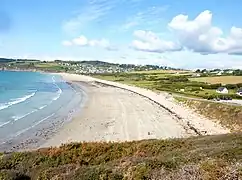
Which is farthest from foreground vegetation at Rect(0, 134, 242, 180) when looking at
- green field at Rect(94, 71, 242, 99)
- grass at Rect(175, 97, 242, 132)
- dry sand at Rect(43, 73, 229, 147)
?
green field at Rect(94, 71, 242, 99)

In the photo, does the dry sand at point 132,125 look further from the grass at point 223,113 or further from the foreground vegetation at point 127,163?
the foreground vegetation at point 127,163

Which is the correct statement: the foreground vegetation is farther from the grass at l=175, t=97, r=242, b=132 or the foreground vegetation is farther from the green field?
the green field

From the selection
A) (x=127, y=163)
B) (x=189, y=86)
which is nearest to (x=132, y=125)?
(x=127, y=163)

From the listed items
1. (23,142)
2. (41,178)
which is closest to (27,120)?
(23,142)

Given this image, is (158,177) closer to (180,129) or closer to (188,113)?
(180,129)

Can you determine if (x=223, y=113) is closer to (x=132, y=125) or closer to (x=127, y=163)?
(x=132, y=125)

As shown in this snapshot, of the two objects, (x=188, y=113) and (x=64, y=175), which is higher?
(x=64, y=175)

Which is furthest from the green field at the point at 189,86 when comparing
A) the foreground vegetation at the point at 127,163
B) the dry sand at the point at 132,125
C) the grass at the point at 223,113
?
the foreground vegetation at the point at 127,163
